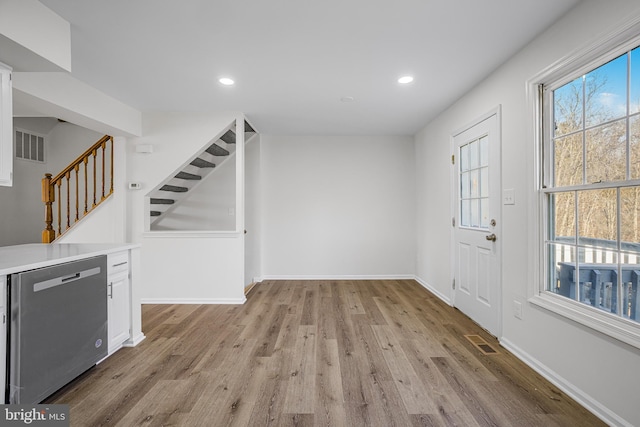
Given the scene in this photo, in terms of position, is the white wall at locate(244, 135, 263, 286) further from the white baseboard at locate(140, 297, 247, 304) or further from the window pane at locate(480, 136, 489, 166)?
the window pane at locate(480, 136, 489, 166)

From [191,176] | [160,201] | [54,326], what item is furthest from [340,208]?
[54,326]

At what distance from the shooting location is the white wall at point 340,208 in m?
5.29

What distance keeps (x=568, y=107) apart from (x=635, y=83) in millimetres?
475

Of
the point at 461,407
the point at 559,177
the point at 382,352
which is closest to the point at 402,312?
the point at 382,352

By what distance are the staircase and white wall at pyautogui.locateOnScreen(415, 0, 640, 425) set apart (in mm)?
3246

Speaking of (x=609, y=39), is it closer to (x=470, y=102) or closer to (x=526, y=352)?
(x=470, y=102)

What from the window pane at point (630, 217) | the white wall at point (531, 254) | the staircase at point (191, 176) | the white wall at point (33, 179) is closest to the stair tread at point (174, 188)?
the staircase at point (191, 176)

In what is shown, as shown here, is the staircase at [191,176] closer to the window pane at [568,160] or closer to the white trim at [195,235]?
the white trim at [195,235]

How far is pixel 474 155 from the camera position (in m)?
3.35

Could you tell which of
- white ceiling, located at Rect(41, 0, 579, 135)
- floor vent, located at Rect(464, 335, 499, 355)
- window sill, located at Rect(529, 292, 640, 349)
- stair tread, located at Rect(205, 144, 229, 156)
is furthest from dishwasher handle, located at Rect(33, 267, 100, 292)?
window sill, located at Rect(529, 292, 640, 349)

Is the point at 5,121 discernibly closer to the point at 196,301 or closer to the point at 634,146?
the point at 196,301

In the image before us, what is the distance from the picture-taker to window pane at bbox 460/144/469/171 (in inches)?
138

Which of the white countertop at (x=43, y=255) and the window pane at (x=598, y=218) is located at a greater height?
the window pane at (x=598, y=218)

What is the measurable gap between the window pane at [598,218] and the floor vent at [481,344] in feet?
3.78
